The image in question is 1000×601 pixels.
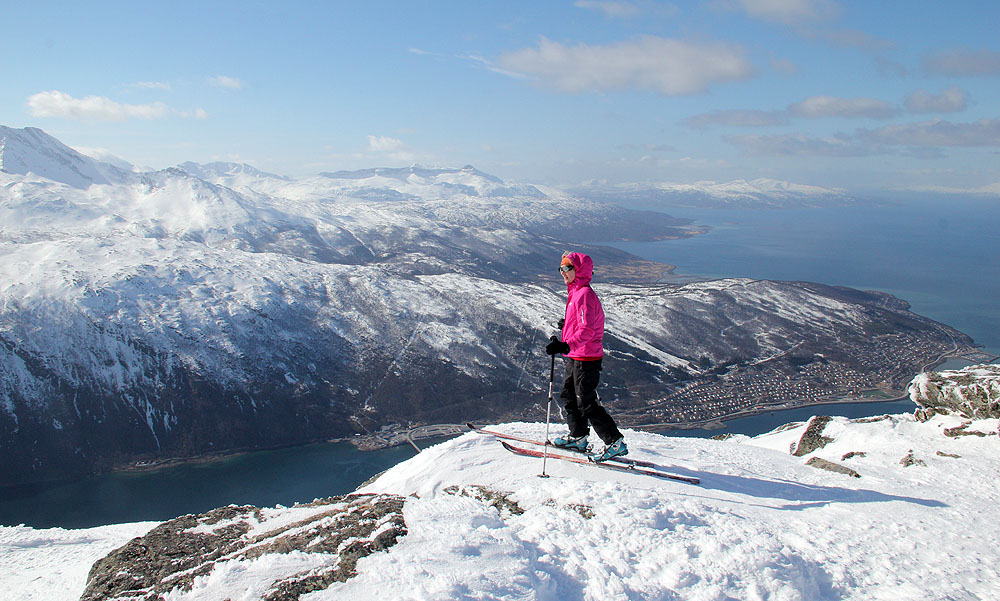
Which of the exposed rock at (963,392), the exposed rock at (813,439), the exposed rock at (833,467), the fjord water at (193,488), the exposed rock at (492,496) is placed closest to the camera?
the exposed rock at (492,496)

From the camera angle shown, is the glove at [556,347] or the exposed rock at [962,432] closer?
the glove at [556,347]

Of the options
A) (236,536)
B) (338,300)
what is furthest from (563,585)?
(338,300)

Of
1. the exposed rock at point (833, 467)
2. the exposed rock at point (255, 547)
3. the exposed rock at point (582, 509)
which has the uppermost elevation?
the exposed rock at point (582, 509)

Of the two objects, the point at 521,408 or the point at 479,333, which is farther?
the point at 479,333

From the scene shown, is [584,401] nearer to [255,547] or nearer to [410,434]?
[255,547]

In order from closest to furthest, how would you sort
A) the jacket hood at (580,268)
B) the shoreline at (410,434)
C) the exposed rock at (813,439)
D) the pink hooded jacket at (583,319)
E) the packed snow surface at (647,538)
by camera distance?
1. the packed snow surface at (647,538)
2. the pink hooded jacket at (583,319)
3. the jacket hood at (580,268)
4. the exposed rock at (813,439)
5. the shoreline at (410,434)

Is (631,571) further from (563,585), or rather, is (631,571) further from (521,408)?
(521,408)

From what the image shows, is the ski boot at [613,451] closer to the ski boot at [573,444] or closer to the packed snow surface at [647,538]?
the ski boot at [573,444]

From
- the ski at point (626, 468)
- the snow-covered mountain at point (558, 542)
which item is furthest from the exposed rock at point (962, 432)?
the ski at point (626, 468)
